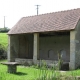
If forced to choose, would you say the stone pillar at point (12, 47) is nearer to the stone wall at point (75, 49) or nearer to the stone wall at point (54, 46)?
the stone wall at point (54, 46)

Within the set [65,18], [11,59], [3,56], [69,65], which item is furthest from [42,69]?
[3,56]

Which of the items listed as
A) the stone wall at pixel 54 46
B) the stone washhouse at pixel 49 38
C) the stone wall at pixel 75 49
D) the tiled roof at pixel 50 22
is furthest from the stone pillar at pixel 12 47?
the stone wall at pixel 75 49

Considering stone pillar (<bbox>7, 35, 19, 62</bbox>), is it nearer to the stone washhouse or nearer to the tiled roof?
the stone washhouse

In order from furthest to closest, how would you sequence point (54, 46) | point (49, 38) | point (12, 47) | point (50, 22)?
point (12, 47)
point (49, 38)
point (54, 46)
point (50, 22)

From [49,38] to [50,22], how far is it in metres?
3.23

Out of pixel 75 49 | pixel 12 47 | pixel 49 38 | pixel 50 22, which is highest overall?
pixel 50 22

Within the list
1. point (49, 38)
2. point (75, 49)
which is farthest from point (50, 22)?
point (75, 49)

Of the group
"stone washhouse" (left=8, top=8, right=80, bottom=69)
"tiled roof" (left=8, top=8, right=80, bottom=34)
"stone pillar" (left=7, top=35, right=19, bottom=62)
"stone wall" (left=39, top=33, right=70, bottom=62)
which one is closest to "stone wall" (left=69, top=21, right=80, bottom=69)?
"stone washhouse" (left=8, top=8, right=80, bottom=69)

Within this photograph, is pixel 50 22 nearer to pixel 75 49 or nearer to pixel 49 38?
pixel 49 38

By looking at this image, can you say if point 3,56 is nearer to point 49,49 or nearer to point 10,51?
point 10,51

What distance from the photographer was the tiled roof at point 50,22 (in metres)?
21.6

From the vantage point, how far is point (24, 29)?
25.6 meters

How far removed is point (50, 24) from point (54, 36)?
3.14 metres

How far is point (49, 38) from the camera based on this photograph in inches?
1057
